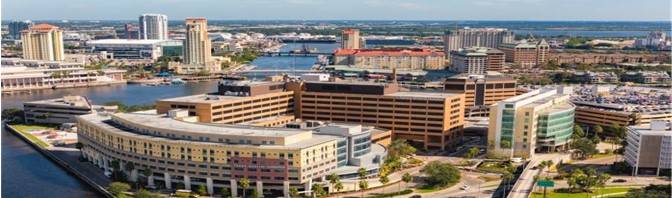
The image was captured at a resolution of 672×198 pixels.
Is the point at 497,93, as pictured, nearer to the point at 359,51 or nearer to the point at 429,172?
the point at 429,172

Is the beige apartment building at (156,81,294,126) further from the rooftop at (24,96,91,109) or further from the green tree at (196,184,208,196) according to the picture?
the rooftop at (24,96,91,109)

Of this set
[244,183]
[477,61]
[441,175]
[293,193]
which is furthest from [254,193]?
[477,61]

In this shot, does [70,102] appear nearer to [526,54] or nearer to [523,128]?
[523,128]

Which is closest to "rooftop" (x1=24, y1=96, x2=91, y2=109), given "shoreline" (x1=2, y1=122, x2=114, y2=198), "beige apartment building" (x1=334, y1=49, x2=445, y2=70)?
"shoreline" (x1=2, y1=122, x2=114, y2=198)

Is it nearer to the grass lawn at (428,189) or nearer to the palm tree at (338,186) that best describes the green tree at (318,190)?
the palm tree at (338,186)

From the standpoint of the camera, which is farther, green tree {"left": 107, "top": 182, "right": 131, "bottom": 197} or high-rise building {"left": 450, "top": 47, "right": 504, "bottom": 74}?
high-rise building {"left": 450, "top": 47, "right": 504, "bottom": 74}

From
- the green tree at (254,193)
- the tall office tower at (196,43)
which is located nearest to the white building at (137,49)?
the tall office tower at (196,43)

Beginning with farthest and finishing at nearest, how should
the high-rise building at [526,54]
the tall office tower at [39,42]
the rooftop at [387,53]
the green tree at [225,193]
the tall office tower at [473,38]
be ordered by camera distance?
the tall office tower at [473,38], the high-rise building at [526,54], the rooftop at [387,53], the tall office tower at [39,42], the green tree at [225,193]
